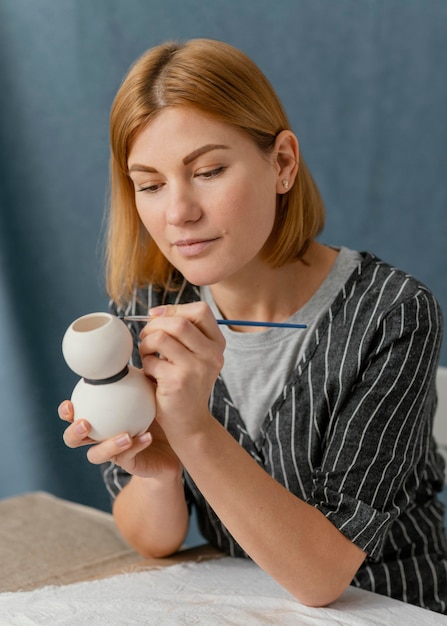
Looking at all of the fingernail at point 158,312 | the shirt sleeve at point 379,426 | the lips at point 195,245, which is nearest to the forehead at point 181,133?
the lips at point 195,245

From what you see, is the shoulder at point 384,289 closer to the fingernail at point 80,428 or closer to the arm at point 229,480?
the arm at point 229,480

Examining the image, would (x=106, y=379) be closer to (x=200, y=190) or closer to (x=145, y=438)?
(x=145, y=438)

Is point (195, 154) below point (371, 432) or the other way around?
the other way around

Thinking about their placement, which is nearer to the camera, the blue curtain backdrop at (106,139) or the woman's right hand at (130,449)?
the woman's right hand at (130,449)

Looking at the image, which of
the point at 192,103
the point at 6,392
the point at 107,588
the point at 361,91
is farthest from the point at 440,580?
the point at 6,392

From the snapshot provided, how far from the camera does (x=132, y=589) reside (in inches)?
46.4

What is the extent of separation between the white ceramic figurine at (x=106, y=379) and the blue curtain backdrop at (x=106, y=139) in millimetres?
1133

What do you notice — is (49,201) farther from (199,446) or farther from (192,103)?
(199,446)

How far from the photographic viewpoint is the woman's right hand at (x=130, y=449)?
3.16ft

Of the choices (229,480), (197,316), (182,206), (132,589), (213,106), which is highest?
(213,106)

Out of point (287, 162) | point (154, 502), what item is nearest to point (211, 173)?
point (287, 162)

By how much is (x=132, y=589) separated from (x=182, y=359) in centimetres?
38

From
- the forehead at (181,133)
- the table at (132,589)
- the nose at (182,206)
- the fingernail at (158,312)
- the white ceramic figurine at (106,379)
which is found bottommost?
the table at (132,589)

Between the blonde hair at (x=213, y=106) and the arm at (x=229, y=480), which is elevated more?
the blonde hair at (x=213, y=106)
